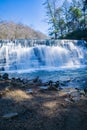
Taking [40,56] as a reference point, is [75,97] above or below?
above

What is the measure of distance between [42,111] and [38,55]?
15035 millimetres

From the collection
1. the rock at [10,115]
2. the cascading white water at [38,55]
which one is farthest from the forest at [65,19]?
the rock at [10,115]

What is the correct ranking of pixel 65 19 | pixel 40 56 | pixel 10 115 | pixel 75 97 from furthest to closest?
1. pixel 65 19
2. pixel 40 56
3. pixel 75 97
4. pixel 10 115

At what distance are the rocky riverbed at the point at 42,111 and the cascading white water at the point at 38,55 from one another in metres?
11.7

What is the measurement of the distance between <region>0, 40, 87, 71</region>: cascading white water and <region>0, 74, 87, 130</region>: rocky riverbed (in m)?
11.7

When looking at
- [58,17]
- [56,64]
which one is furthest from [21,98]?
[58,17]

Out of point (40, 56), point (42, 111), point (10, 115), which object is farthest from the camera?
point (40, 56)

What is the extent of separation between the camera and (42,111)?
4.51 m

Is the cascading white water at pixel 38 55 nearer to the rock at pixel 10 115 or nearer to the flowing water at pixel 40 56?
the flowing water at pixel 40 56

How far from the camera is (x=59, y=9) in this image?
38750 mm

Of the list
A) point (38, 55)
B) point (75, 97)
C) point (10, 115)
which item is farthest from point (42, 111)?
point (38, 55)

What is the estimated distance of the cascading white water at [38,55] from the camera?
18.2 meters

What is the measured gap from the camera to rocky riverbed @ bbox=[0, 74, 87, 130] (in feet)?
12.8

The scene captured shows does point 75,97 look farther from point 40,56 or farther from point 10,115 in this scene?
point 40,56
